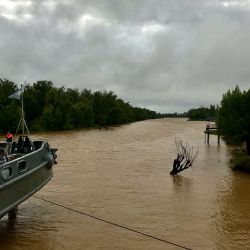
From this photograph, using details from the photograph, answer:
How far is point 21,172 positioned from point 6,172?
1.11 metres

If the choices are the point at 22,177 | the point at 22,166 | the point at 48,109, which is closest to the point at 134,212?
the point at 22,166

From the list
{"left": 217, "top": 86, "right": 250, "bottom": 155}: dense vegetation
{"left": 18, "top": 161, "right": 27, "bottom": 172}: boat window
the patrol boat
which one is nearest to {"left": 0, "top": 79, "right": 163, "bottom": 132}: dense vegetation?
{"left": 217, "top": 86, "right": 250, "bottom": 155}: dense vegetation

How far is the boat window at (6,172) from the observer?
12.7 metres

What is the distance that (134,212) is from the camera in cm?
1941

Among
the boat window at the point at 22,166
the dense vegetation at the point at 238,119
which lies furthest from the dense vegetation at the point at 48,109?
the boat window at the point at 22,166

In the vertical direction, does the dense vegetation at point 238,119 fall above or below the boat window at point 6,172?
above

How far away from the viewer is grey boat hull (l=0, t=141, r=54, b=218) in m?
12.7

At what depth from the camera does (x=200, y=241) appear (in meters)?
15.6

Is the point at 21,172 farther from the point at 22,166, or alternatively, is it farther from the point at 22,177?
the point at 22,166

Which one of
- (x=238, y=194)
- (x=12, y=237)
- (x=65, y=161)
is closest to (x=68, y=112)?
(x=65, y=161)

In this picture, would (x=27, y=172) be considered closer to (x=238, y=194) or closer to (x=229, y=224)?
(x=229, y=224)

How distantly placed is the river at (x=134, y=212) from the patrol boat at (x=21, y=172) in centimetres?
169

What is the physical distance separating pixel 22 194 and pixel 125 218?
5383mm

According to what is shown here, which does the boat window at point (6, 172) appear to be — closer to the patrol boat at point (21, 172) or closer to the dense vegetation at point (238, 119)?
the patrol boat at point (21, 172)
